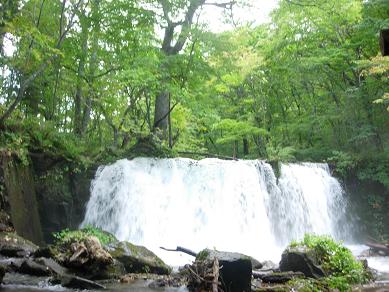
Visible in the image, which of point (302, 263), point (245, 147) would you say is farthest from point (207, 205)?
point (245, 147)

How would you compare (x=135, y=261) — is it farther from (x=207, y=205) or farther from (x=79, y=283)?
(x=207, y=205)

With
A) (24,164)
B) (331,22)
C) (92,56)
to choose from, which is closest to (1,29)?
(24,164)

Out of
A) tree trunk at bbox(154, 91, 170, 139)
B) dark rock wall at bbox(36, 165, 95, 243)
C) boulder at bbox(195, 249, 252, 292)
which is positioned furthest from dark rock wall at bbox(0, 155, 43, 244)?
boulder at bbox(195, 249, 252, 292)

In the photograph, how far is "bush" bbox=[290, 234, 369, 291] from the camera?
25.0 ft

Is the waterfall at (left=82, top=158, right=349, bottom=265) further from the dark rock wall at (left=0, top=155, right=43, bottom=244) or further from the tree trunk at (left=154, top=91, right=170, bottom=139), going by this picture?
the tree trunk at (left=154, top=91, right=170, bottom=139)

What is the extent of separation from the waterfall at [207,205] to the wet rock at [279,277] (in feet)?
15.7

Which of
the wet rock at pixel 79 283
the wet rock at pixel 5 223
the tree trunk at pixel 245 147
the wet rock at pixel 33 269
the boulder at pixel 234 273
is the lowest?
the wet rock at pixel 79 283

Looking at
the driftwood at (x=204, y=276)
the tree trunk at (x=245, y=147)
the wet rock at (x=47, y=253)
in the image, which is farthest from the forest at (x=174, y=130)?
the tree trunk at (x=245, y=147)

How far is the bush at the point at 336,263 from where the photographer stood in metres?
7.63

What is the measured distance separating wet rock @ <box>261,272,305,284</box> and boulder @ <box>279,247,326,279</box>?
0.27m

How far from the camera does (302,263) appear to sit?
26.3ft

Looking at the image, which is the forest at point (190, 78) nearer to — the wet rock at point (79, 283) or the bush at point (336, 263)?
the wet rock at point (79, 283)

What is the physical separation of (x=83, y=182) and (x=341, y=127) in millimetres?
13579

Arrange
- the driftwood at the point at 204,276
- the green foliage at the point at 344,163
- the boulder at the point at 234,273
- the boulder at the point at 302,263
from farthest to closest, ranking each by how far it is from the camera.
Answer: the green foliage at the point at 344,163 → the boulder at the point at 302,263 → the boulder at the point at 234,273 → the driftwood at the point at 204,276
